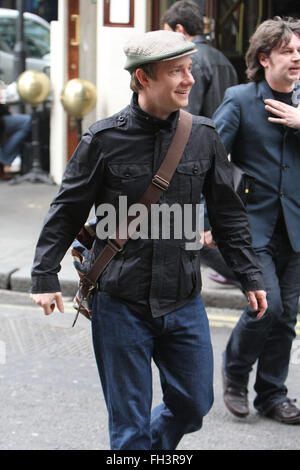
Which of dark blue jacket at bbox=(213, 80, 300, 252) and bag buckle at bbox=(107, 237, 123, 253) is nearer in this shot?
bag buckle at bbox=(107, 237, 123, 253)

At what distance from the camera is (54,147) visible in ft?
37.3

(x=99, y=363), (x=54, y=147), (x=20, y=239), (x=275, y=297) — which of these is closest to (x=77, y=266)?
(x=99, y=363)

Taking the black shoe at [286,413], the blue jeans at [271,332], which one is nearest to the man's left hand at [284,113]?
the blue jeans at [271,332]

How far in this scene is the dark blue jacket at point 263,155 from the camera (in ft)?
14.3

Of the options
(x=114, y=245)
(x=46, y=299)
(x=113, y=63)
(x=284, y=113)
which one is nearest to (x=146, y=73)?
(x=114, y=245)

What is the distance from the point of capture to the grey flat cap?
3.11 m

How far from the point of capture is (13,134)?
37.4 feet

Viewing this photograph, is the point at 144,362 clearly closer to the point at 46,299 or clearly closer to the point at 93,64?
the point at 46,299

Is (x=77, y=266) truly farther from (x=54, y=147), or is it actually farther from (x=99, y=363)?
(x=54, y=147)

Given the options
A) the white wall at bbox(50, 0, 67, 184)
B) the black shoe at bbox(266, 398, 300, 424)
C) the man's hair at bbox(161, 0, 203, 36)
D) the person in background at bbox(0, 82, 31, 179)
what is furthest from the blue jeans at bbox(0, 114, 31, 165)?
the black shoe at bbox(266, 398, 300, 424)

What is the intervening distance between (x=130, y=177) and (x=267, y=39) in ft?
4.77

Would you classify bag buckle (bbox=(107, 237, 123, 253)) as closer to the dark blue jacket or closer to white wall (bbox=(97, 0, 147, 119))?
the dark blue jacket

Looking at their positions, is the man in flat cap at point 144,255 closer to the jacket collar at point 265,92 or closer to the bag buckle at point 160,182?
the bag buckle at point 160,182

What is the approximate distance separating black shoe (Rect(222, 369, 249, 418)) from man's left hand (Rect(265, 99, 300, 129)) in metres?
1.41
